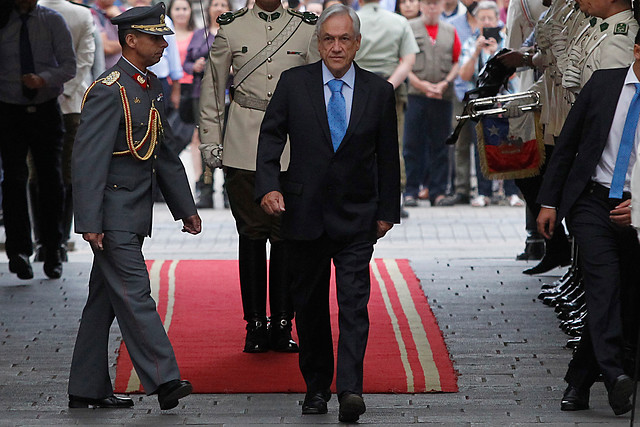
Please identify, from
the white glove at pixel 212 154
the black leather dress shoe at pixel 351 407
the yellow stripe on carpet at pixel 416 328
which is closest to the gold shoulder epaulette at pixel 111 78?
the white glove at pixel 212 154

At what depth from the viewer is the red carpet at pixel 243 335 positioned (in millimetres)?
7242

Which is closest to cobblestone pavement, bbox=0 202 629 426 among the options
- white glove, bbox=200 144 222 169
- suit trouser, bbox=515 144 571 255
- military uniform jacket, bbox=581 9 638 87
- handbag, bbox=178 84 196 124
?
suit trouser, bbox=515 144 571 255

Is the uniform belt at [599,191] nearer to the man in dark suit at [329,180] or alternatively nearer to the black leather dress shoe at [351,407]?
the man in dark suit at [329,180]

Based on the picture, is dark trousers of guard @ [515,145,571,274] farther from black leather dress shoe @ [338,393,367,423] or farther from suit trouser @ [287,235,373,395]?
black leather dress shoe @ [338,393,367,423]

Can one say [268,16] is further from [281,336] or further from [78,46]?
[78,46]

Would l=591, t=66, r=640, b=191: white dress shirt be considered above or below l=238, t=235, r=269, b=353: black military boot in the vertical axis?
above

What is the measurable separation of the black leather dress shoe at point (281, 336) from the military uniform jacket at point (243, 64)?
93 centimetres

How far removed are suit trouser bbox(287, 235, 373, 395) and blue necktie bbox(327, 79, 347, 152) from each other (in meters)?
0.48

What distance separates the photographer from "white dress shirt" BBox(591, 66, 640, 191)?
6453 mm

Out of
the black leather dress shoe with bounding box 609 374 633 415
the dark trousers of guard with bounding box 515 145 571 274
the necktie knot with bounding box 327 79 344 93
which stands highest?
the necktie knot with bounding box 327 79 344 93

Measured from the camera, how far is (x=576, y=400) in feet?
21.6

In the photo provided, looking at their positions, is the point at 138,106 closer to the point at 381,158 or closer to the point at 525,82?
the point at 381,158

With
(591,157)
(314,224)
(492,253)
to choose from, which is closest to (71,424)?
(314,224)

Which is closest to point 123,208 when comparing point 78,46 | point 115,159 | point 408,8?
point 115,159
